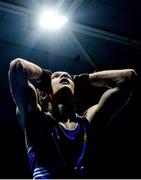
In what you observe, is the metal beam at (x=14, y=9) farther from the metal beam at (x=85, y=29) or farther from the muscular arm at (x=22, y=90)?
the muscular arm at (x=22, y=90)

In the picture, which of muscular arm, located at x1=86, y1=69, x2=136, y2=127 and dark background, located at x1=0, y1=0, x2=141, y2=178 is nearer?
muscular arm, located at x1=86, y1=69, x2=136, y2=127

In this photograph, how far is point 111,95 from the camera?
1.91m

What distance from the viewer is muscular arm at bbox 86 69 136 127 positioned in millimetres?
1860

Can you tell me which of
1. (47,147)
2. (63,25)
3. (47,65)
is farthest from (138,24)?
(47,147)

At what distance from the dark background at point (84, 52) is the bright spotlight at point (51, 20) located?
0.07 m

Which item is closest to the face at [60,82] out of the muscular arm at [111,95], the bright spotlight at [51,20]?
the muscular arm at [111,95]

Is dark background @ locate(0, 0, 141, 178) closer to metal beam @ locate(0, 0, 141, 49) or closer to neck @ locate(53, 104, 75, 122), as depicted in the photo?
metal beam @ locate(0, 0, 141, 49)

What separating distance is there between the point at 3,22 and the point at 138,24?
1547 mm

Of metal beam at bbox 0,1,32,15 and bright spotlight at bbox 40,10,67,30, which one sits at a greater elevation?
metal beam at bbox 0,1,32,15

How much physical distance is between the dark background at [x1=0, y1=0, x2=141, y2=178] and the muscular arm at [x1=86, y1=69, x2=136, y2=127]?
1.42 m

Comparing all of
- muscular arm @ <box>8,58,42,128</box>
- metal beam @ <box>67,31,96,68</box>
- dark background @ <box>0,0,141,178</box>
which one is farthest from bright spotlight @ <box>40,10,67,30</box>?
muscular arm @ <box>8,58,42,128</box>

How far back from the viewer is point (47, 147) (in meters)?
1.59

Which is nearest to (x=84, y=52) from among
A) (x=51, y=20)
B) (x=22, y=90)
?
(x=51, y=20)

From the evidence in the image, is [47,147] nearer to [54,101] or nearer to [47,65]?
[54,101]
